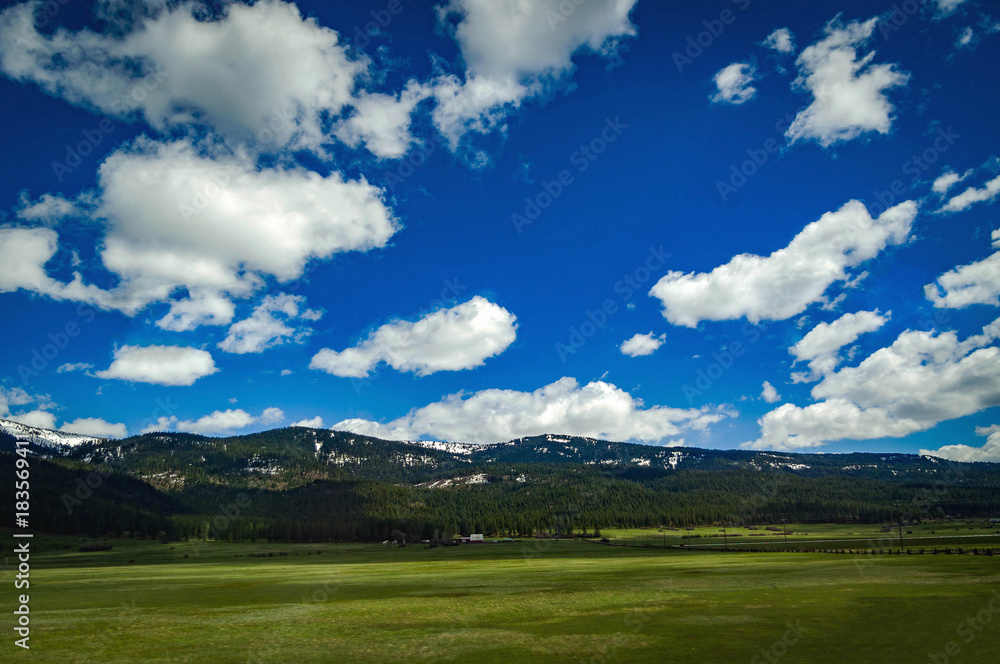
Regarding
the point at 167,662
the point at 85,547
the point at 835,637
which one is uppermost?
the point at 167,662

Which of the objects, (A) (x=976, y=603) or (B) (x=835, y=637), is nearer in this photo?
(B) (x=835, y=637)

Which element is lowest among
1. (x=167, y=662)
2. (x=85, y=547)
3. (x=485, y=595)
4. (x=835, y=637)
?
(x=85, y=547)

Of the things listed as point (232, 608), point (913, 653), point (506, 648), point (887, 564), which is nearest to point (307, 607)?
point (232, 608)

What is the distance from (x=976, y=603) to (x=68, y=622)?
64.2 meters

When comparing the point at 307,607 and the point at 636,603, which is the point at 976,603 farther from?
the point at 307,607

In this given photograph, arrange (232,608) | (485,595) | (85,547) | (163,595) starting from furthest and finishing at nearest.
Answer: (85,547), (163,595), (485,595), (232,608)

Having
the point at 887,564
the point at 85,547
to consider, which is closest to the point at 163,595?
the point at 887,564

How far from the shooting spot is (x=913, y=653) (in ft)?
79.8

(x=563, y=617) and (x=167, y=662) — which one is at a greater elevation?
(x=167, y=662)

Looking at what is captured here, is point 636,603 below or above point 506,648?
below

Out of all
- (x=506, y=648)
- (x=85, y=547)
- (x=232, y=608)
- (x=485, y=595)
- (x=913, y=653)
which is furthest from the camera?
(x=85, y=547)

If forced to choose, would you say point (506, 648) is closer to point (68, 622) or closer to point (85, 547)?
point (68, 622)

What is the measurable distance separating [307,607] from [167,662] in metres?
19.7

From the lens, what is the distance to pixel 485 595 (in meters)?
48.3
